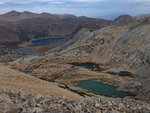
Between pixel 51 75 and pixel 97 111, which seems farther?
pixel 51 75

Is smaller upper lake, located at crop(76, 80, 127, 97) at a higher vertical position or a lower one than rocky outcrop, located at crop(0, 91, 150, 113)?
lower

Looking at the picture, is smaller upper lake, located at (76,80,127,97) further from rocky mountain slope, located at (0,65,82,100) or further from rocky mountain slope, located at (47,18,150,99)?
rocky mountain slope, located at (0,65,82,100)

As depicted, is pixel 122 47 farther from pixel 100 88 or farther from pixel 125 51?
pixel 100 88

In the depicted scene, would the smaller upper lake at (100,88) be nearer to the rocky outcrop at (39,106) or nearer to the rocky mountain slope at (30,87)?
the rocky mountain slope at (30,87)

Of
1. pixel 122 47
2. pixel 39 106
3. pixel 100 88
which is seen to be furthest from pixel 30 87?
pixel 122 47

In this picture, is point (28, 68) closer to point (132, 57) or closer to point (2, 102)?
point (132, 57)

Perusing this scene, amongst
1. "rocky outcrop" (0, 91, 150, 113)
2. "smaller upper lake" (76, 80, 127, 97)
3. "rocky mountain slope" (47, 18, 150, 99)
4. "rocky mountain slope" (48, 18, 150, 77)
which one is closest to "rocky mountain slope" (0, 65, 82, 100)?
"rocky outcrop" (0, 91, 150, 113)

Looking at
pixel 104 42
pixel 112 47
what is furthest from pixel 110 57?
pixel 104 42

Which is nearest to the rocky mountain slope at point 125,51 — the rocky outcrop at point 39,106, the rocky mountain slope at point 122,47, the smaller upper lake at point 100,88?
the rocky mountain slope at point 122,47
